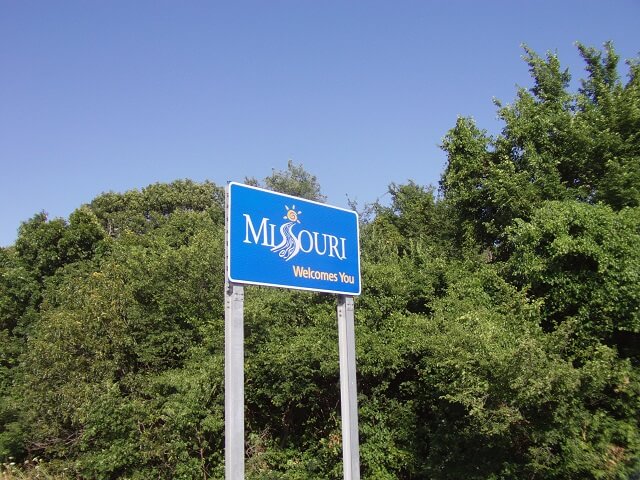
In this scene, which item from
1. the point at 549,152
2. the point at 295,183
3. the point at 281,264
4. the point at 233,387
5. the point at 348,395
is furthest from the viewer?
the point at 295,183

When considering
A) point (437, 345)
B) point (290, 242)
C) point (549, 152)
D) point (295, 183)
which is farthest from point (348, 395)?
point (295, 183)

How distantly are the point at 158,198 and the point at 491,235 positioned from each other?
26987 millimetres

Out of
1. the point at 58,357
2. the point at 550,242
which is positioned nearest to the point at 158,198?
the point at 58,357

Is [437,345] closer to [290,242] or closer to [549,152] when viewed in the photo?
[290,242]

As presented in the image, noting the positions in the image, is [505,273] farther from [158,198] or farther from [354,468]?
[158,198]

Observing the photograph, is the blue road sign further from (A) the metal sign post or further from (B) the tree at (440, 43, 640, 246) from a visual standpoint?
(B) the tree at (440, 43, 640, 246)

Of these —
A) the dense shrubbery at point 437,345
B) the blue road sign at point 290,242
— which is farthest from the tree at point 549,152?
the blue road sign at point 290,242

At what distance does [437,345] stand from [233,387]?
5.39 meters

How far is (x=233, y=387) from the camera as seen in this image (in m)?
3.76

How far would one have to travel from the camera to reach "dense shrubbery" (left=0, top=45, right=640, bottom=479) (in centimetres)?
785

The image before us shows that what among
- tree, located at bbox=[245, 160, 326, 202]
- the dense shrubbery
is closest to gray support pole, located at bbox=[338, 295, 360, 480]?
the dense shrubbery

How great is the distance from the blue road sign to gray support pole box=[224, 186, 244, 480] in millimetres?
94

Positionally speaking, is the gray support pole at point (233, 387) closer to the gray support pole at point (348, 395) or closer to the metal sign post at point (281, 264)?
the metal sign post at point (281, 264)

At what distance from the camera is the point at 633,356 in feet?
30.8
